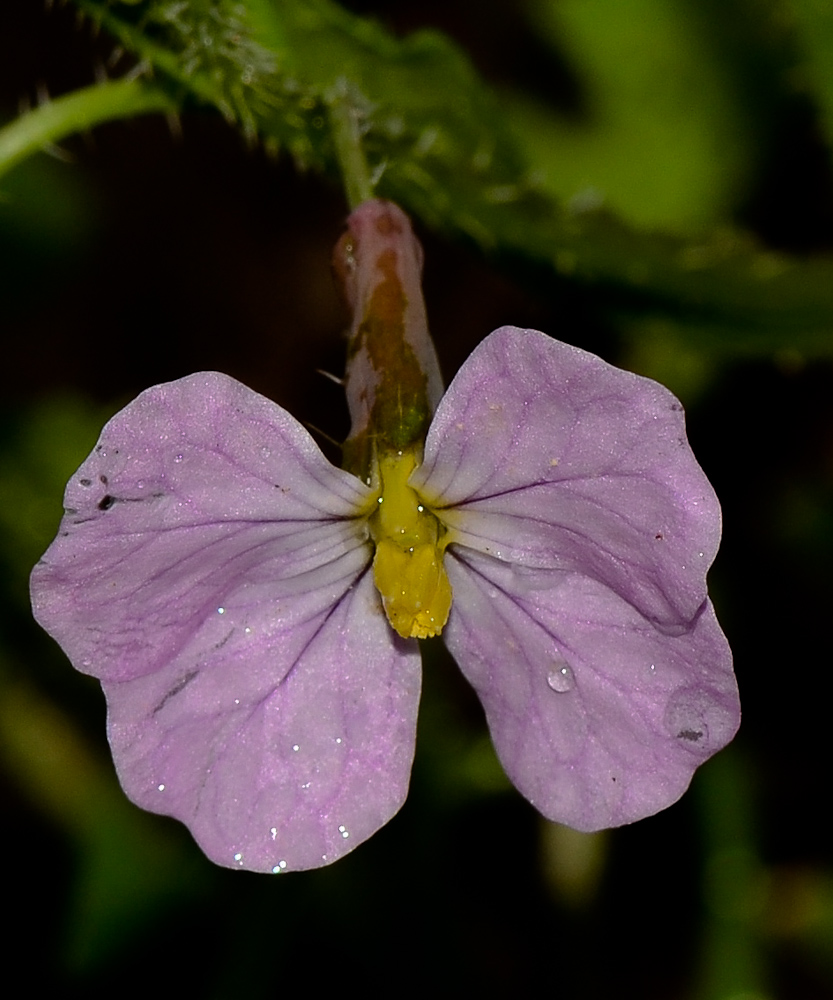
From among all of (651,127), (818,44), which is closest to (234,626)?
(818,44)

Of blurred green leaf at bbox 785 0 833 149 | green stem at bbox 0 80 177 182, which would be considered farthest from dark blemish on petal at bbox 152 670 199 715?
blurred green leaf at bbox 785 0 833 149

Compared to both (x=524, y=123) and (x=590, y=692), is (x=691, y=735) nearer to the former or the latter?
(x=590, y=692)

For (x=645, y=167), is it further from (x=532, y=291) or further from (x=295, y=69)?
(x=295, y=69)

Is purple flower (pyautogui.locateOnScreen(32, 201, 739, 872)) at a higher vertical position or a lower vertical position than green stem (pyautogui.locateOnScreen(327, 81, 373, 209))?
lower

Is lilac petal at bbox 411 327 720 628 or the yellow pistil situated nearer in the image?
lilac petal at bbox 411 327 720 628

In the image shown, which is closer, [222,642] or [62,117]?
[222,642]

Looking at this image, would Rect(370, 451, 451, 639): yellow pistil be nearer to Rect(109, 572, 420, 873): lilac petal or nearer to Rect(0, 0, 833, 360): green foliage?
Rect(109, 572, 420, 873): lilac petal

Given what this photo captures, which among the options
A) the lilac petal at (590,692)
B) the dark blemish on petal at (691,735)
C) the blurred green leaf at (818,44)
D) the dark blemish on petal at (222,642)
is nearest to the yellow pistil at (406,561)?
the lilac petal at (590,692)

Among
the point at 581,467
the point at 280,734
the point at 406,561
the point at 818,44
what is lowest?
the point at 280,734
